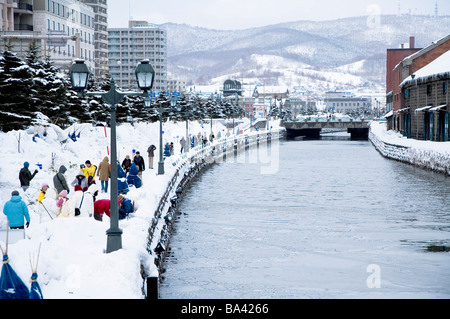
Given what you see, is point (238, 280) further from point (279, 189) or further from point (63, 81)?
point (63, 81)

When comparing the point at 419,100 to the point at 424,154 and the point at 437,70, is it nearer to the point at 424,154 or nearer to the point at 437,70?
the point at 437,70

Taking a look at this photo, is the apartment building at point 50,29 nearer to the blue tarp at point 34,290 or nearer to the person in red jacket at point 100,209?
the person in red jacket at point 100,209

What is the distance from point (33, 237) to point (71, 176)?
1659 centimetres

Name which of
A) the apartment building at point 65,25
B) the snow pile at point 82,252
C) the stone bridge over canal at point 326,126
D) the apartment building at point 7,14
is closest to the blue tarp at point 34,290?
the snow pile at point 82,252

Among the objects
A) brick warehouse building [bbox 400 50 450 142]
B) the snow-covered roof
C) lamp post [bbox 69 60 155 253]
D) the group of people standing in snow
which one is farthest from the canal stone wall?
the snow-covered roof

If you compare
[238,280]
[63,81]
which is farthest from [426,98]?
[238,280]

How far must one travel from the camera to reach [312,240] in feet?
78.6

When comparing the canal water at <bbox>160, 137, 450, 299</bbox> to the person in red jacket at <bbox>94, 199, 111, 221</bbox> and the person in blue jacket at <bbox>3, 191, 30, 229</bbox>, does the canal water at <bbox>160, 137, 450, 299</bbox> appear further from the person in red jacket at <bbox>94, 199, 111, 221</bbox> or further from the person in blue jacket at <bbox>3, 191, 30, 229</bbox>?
the person in blue jacket at <bbox>3, 191, 30, 229</bbox>

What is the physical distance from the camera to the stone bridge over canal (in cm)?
12500

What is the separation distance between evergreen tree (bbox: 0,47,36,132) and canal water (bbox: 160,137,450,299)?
36.1ft

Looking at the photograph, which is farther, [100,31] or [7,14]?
[100,31]

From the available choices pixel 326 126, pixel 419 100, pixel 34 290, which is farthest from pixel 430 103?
pixel 326 126

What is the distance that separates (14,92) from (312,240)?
22.7 metres

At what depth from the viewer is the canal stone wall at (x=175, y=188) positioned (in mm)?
15484
